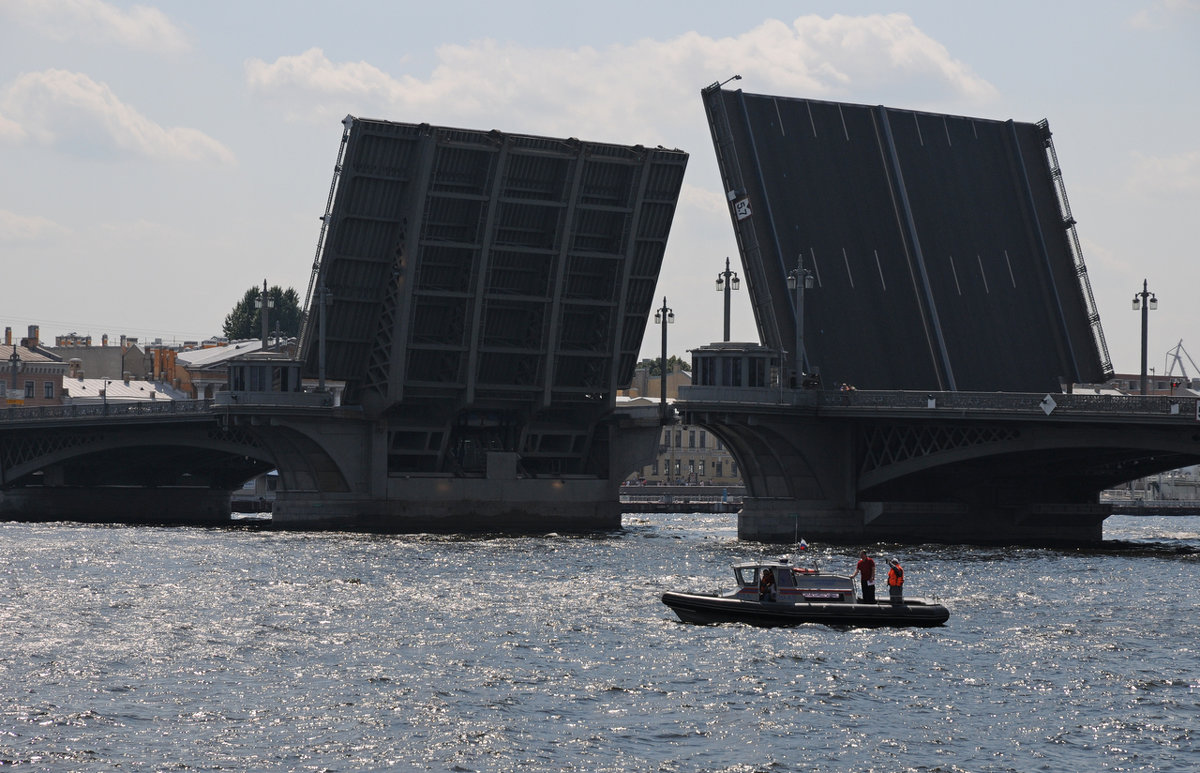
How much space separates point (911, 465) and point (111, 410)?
121 ft

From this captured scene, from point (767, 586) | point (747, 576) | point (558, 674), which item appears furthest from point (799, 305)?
point (558, 674)

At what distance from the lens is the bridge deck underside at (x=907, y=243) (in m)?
65.8

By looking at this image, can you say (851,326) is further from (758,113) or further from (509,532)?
(509,532)

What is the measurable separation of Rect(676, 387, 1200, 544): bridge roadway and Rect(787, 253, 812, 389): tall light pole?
0.83 meters

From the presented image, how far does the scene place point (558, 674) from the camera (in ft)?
104

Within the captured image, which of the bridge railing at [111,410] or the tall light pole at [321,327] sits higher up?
the tall light pole at [321,327]

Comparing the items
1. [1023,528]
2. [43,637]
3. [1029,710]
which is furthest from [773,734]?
[1023,528]

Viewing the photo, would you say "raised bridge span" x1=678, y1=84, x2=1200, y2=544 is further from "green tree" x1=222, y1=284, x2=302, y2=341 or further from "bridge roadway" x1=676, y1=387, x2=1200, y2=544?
"green tree" x1=222, y1=284, x2=302, y2=341

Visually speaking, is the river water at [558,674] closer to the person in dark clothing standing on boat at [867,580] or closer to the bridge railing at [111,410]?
the person in dark clothing standing on boat at [867,580]

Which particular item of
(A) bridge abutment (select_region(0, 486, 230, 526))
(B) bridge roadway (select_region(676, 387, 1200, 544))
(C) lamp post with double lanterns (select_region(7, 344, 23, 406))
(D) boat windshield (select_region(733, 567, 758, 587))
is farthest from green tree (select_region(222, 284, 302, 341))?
(D) boat windshield (select_region(733, 567, 758, 587))

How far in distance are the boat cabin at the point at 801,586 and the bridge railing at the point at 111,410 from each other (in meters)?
42.7

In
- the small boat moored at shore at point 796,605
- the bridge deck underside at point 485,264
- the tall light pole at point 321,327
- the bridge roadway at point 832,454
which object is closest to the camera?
the small boat moored at shore at point 796,605

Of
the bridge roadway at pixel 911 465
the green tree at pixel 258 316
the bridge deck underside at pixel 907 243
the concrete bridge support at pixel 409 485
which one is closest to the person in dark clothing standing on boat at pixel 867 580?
the bridge roadway at pixel 911 465

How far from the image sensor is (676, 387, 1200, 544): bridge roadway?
6347 cm
